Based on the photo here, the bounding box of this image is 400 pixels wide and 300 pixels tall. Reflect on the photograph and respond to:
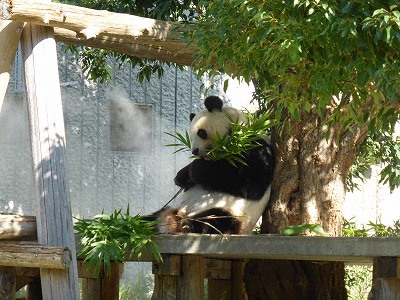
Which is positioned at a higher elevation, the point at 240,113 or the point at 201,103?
the point at 201,103

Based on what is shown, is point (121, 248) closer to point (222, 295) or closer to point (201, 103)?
point (222, 295)

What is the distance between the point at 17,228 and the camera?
5.21 metres

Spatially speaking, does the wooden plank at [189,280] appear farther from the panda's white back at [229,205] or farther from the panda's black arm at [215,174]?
the panda's black arm at [215,174]

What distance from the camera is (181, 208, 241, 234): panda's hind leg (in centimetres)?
599

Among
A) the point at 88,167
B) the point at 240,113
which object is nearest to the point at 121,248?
the point at 240,113

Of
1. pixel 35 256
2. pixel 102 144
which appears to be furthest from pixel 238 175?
pixel 102 144

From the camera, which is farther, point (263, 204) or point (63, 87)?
point (63, 87)

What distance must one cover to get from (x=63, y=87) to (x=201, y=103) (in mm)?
1955

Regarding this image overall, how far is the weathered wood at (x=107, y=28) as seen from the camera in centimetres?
523

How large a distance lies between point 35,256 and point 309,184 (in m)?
2.43

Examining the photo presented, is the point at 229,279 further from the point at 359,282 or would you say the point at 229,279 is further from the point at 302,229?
the point at 359,282

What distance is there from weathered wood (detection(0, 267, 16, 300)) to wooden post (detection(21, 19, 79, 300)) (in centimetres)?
38

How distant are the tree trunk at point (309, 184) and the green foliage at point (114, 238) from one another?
4.36 feet

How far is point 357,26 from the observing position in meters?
3.61
